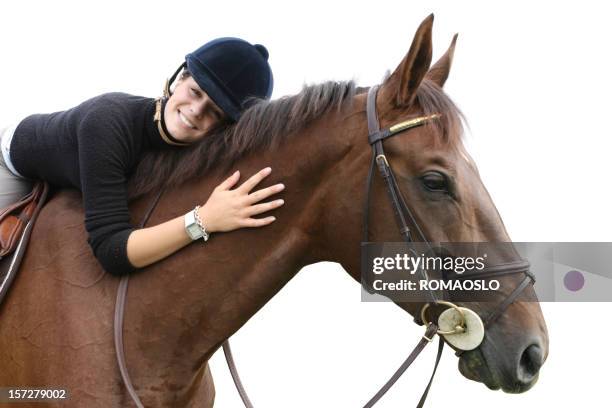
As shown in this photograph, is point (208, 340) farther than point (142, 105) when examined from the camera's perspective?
No

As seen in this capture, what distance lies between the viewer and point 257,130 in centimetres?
232

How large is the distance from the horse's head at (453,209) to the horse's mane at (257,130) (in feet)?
0.28

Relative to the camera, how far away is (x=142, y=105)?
2.50 meters

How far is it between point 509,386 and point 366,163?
3.14 ft

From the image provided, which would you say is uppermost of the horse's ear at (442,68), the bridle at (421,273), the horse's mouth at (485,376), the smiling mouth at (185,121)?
the horse's ear at (442,68)

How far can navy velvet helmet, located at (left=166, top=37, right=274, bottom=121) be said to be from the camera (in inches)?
95.0

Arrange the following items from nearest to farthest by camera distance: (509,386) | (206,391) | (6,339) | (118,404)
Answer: (509,386), (118,404), (6,339), (206,391)

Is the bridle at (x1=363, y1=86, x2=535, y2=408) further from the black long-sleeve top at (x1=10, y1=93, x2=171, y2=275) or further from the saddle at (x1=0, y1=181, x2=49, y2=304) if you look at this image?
the saddle at (x1=0, y1=181, x2=49, y2=304)

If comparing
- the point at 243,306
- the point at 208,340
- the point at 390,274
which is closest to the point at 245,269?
the point at 243,306

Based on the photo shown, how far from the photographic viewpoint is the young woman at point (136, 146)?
7.33 feet

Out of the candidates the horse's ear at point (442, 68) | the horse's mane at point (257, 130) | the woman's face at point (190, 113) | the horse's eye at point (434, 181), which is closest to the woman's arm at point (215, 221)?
the horse's mane at point (257, 130)

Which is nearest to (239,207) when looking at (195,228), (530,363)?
(195,228)

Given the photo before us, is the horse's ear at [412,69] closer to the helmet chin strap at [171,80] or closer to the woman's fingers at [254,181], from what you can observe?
the woman's fingers at [254,181]

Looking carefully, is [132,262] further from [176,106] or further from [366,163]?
[366,163]
